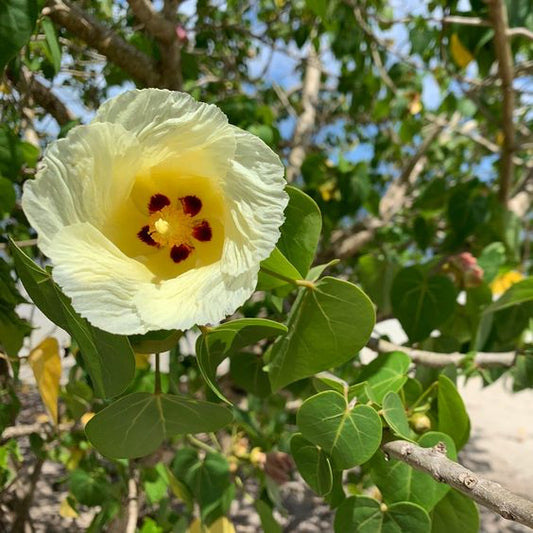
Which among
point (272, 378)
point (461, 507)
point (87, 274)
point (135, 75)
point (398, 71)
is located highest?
point (398, 71)

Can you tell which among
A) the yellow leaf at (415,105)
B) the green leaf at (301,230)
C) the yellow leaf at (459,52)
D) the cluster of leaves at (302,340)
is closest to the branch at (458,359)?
the cluster of leaves at (302,340)

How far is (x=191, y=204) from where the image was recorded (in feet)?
2.09

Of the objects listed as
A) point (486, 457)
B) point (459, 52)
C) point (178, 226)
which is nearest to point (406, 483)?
point (178, 226)

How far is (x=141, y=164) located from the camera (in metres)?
0.57

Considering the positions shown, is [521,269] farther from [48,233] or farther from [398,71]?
[48,233]

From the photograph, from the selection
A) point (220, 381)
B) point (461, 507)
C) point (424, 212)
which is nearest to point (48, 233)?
point (461, 507)

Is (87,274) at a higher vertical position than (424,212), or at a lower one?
higher

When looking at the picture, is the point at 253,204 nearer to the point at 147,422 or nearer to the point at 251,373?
the point at 147,422

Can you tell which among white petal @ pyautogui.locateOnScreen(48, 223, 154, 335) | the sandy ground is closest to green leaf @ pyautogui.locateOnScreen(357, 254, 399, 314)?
the sandy ground

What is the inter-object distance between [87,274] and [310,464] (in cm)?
39

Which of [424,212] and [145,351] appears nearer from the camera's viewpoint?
[145,351]

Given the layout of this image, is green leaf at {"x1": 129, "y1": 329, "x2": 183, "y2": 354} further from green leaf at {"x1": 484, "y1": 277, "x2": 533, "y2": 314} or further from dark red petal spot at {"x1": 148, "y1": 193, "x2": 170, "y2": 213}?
green leaf at {"x1": 484, "y1": 277, "x2": 533, "y2": 314}

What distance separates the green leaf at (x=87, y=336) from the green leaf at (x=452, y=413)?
0.44m

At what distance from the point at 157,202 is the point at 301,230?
0.18 meters
